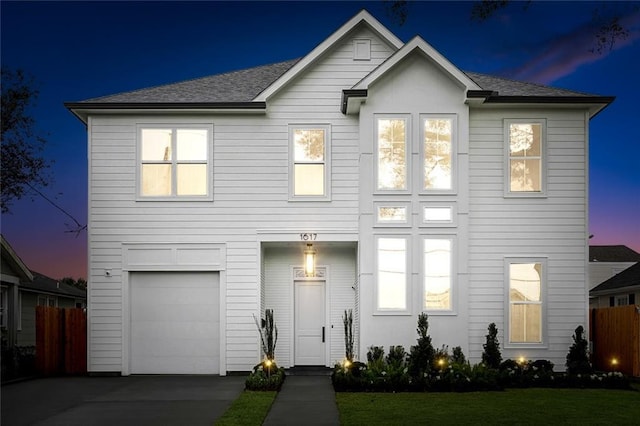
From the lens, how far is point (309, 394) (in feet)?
48.9

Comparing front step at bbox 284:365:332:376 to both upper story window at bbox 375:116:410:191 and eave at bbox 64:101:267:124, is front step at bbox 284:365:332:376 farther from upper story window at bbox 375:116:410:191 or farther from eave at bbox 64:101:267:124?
eave at bbox 64:101:267:124

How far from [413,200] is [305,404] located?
631 cm

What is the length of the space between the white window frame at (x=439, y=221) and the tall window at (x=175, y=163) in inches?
220

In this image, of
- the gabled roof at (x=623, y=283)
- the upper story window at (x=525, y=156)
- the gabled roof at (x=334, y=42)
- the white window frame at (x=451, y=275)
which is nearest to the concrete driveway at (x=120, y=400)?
the white window frame at (x=451, y=275)

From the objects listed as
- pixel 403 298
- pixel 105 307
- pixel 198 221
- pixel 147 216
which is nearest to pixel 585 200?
pixel 403 298

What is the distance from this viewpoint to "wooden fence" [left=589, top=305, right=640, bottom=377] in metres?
17.5

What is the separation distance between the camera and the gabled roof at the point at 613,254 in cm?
5303

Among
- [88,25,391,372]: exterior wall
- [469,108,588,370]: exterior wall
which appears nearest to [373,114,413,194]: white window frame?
[88,25,391,372]: exterior wall

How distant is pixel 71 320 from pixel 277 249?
18.9 feet

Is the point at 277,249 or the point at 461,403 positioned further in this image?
the point at 277,249

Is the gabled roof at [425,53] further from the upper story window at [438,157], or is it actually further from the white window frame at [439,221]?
the white window frame at [439,221]

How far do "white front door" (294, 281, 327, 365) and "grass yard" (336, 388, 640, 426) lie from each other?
4462 millimetres

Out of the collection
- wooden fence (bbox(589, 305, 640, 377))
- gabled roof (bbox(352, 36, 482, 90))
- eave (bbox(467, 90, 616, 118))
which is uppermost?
gabled roof (bbox(352, 36, 482, 90))

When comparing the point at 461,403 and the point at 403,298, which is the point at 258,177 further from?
the point at 461,403
